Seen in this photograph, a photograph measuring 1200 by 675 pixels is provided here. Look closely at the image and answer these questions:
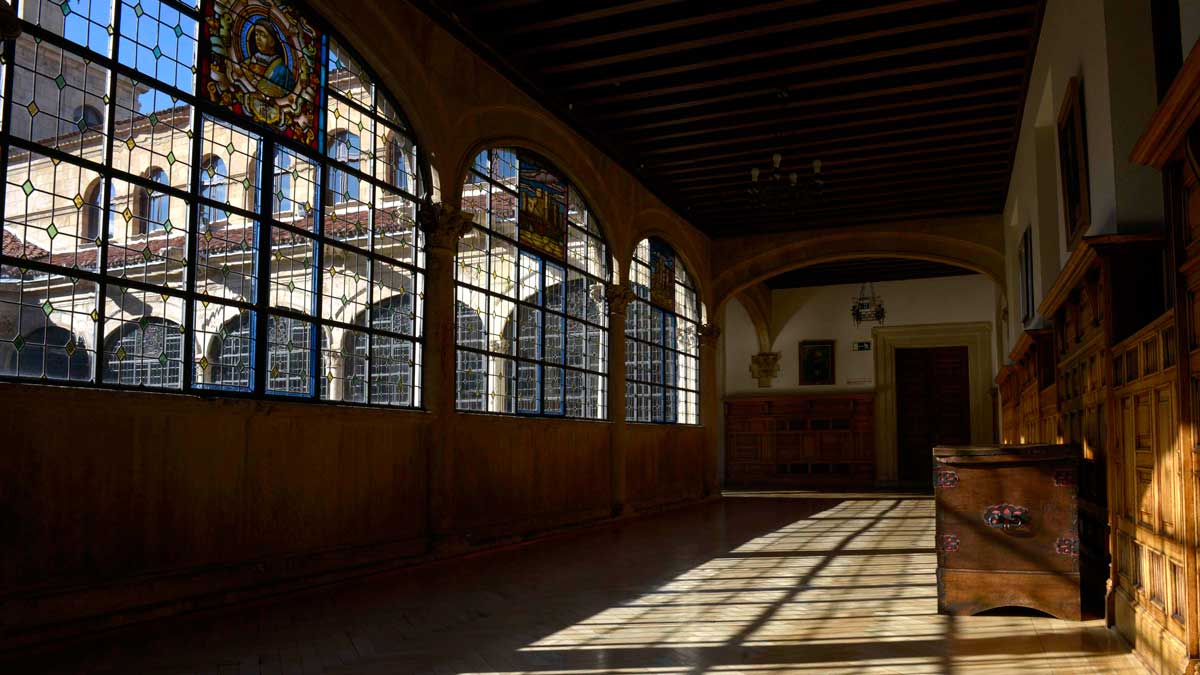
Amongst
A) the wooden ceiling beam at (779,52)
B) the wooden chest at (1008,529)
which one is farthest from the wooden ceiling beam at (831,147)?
the wooden chest at (1008,529)

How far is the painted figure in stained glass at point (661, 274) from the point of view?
1347cm

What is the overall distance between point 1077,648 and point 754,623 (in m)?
1.46

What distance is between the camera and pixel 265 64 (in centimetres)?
627

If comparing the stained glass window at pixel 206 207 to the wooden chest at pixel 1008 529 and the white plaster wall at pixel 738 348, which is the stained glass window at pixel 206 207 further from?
the white plaster wall at pixel 738 348

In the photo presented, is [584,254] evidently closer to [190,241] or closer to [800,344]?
[190,241]

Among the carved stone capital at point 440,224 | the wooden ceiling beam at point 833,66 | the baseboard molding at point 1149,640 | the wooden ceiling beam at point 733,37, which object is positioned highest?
the wooden ceiling beam at point 733,37

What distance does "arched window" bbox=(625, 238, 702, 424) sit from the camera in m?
12.8

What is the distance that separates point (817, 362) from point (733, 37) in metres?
12.2

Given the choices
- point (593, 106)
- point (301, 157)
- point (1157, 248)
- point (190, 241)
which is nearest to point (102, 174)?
point (190, 241)

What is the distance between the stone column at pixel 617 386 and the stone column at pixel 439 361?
3.81 m

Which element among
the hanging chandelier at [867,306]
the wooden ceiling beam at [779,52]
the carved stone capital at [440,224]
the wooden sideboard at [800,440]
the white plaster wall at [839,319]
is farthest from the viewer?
the wooden sideboard at [800,440]

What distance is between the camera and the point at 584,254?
36.6ft

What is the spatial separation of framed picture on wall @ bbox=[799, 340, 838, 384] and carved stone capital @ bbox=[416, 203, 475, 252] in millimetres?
12910

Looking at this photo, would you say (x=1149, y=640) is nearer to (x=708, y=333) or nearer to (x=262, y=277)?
(x=262, y=277)
